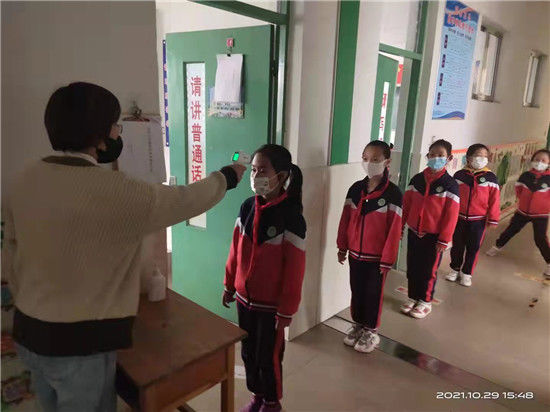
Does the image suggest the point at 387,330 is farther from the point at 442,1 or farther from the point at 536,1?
the point at 536,1

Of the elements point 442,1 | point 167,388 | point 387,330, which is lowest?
point 387,330

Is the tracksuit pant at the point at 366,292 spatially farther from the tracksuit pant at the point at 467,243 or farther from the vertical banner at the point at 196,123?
the tracksuit pant at the point at 467,243

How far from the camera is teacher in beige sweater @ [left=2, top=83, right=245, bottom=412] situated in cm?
89

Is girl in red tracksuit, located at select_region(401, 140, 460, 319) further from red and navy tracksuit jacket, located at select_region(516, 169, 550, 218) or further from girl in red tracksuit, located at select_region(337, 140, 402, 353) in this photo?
red and navy tracksuit jacket, located at select_region(516, 169, 550, 218)

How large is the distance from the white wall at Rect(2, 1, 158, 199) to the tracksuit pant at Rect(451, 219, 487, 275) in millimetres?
2991

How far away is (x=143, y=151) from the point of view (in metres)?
1.52

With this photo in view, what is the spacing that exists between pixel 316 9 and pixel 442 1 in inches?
66.1

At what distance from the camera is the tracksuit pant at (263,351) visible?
1.77 metres

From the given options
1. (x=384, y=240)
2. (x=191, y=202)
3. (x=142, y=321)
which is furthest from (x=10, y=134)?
(x=384, y=240)

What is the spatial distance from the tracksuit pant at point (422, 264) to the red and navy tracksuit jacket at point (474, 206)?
2.39ft

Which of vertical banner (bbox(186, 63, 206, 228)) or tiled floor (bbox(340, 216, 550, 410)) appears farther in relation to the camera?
vertical banner (bbox(186, 63, 206, 228))

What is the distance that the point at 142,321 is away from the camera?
1.36 m

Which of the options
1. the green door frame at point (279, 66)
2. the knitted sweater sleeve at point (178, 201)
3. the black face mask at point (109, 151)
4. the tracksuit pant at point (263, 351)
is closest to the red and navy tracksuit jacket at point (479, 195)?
the green door frame at point (279, 66)

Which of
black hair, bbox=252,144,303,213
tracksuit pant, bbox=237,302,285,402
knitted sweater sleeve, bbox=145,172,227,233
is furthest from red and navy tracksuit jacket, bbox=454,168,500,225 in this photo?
knitted sweater sleeve, bbox=145,172,227,233
